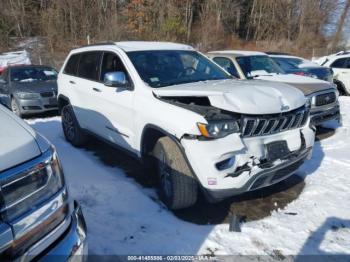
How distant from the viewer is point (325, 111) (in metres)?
6.69

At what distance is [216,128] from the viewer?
3.19m

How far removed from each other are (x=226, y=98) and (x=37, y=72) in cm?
852

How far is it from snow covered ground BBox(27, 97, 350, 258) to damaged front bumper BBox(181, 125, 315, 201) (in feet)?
1.50

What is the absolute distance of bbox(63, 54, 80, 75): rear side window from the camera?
6.05 m

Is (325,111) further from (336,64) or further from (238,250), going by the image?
(336,64)

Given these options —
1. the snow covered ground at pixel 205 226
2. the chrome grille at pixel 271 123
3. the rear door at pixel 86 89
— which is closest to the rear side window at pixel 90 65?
the rear door at pixel 86 89

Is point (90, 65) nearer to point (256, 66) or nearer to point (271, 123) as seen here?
point (271, 123)

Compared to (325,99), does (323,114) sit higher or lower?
lower

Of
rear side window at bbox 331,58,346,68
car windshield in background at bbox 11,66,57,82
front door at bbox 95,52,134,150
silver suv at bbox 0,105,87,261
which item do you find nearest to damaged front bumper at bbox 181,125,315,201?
front door at bbox 95,52,134,150

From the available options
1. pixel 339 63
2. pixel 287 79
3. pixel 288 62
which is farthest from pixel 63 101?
pixel 339 63

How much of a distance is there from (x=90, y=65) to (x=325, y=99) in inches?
178

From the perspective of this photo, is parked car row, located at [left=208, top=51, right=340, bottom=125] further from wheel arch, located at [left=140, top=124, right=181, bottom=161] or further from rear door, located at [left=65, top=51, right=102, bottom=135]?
wheel arch, located at [left=140, top=124, right=181, bottom=161]

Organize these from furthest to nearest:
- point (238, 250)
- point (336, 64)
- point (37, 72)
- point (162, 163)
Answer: point (336, 64)
point (37, 72)
point (162, 163)
point (238, 250)

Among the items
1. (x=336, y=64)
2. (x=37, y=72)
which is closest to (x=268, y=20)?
(x=336, y=64)
